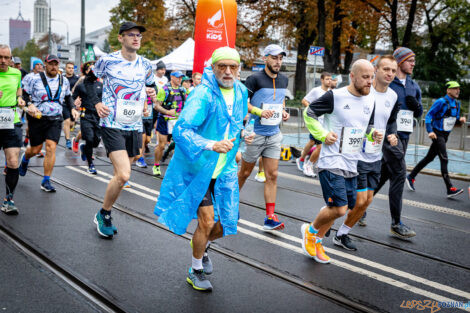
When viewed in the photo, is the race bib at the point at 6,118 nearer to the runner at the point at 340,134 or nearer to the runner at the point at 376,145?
the runner at the point at 340,134

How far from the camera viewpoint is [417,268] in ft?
16.1

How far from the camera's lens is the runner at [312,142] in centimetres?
970

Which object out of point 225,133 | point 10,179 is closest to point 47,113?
point 10,179

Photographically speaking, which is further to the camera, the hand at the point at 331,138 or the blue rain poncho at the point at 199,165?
the hand at the point at 331,138

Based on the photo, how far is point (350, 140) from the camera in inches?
194

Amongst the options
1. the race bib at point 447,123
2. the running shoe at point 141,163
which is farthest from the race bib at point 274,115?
the running shoe at point 141,163

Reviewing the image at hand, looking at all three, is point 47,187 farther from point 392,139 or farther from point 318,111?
point 392,139

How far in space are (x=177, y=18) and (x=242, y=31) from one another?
6762 millimetres

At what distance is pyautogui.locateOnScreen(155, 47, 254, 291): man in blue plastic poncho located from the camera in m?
3.83

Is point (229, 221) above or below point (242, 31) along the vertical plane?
below

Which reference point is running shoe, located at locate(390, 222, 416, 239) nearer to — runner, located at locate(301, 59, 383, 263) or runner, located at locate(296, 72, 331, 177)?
runner, located at locate(301, 59, 383, 263)

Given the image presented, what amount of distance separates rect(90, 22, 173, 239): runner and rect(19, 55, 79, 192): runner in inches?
86.2

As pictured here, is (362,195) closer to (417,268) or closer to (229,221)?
(417,268)

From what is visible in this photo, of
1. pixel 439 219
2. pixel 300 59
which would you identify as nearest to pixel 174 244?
pixel 439 219
